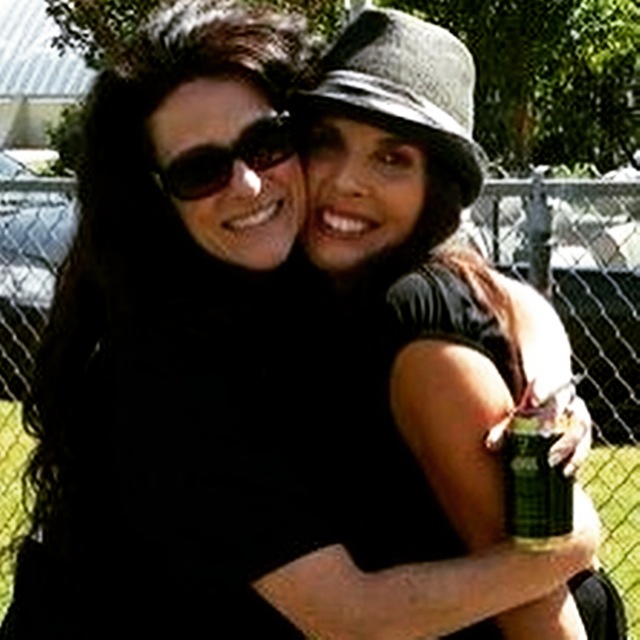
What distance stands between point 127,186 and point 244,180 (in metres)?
0.15

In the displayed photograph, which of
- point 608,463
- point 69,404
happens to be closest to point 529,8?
point 608,463

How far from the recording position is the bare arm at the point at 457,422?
2.11 meters

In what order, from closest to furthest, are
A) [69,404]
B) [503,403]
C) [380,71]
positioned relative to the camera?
[503,403] → [380,71] → [69,404]

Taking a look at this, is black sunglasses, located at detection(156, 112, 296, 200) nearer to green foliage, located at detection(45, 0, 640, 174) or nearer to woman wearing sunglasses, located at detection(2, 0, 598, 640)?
woman wearing sunglasses, located at detection(2, 0, 598, 640)

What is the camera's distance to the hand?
2125 mm

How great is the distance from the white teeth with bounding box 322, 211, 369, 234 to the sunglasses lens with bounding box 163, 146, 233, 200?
0.43ft

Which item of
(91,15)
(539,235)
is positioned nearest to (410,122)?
(539,235)

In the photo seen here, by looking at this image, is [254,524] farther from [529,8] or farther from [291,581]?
[529,8]

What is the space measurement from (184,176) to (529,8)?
20.1m

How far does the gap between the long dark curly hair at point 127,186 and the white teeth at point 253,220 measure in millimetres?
73

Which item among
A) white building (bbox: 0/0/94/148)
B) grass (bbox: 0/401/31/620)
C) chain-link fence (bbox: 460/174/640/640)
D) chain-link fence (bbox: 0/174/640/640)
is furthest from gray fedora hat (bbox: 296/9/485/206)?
white building (bbox: 0/0/94/148)

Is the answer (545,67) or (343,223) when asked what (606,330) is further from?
(545,67)

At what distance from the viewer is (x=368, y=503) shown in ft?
7.30

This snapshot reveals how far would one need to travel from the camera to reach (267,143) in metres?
2.32
